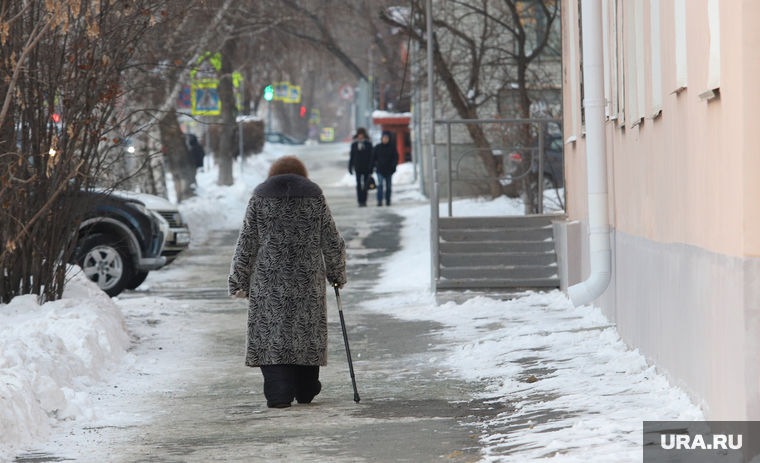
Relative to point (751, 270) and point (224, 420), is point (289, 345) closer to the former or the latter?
point (224, 420)

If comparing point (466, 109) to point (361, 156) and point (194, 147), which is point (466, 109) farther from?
point (194, 147)

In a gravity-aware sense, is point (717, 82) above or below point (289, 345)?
above

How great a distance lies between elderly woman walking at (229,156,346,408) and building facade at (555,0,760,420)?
6.85 ft

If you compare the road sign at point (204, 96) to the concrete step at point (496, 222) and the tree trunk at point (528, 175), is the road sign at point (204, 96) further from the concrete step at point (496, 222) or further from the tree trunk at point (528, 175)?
the concrete step at point (496, 222)

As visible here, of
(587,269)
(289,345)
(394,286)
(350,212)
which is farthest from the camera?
(350,212)

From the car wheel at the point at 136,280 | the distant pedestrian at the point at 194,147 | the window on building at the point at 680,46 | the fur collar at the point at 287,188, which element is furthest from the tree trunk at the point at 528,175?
the distant pedestrian at the point at 194,147

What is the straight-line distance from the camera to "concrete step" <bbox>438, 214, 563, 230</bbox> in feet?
40.8

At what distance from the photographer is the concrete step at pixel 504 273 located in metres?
11.6

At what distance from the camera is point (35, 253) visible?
906cm

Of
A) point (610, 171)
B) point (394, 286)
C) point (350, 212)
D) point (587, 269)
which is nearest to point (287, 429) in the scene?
point (610, 171)

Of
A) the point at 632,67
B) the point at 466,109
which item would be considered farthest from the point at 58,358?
the point at 466,109

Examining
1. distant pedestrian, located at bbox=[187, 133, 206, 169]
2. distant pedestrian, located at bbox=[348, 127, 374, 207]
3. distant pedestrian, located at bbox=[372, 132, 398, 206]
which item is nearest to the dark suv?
distant pedestrian, located at bbox=[348, 127, 374, 207]

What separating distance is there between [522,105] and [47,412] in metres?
14.5

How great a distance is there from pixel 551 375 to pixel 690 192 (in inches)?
75.2
